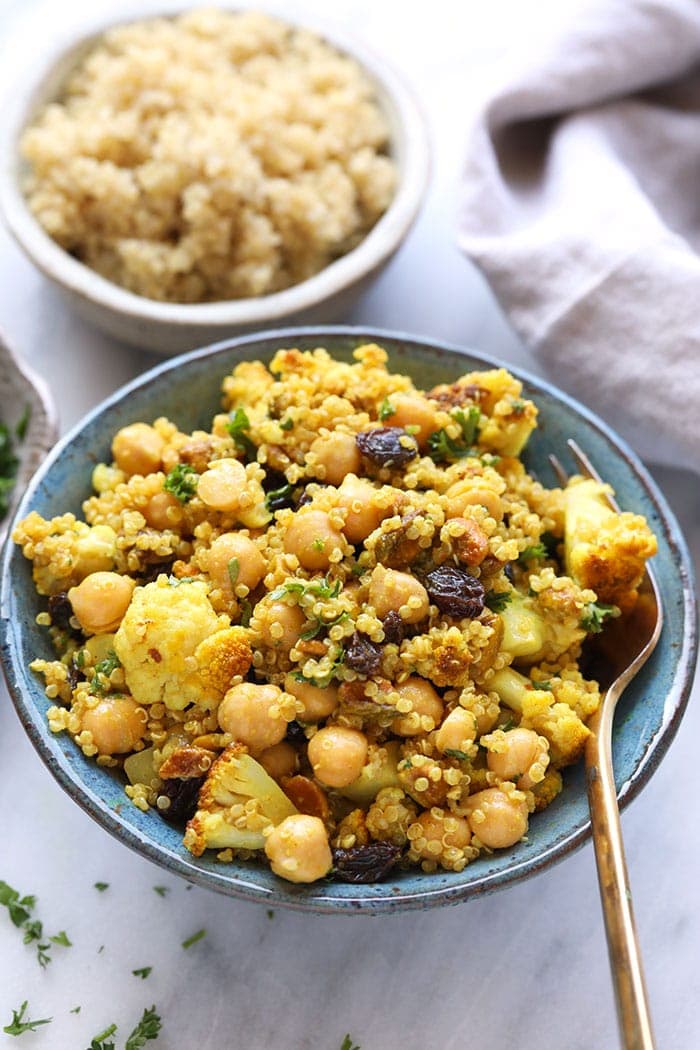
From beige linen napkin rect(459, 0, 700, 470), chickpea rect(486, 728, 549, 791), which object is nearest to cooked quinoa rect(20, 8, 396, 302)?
beige linen napkin rect(459, 0, 700, 470)

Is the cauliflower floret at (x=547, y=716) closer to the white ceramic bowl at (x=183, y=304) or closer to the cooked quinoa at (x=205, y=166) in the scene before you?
the white ceramic bowl at (x=183, y=304)

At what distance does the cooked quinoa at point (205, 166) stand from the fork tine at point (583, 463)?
0.69 m

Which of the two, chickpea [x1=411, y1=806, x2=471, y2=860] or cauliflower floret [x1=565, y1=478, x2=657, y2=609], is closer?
chickpea [x1=411, y1=806, x2=471, y2=860]

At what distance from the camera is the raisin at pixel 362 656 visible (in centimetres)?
149

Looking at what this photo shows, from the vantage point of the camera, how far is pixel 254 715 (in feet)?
4.87

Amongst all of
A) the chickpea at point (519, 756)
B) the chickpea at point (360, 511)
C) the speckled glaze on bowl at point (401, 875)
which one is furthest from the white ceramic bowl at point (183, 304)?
the chickpea at point (519, 756)

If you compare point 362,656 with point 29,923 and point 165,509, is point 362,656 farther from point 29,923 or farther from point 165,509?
point 29,923

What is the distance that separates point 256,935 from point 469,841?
50 cm

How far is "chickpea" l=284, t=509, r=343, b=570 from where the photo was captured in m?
1.56

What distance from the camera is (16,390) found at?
7.11 ft

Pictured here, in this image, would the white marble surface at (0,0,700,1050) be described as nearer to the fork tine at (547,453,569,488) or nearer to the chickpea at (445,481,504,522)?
the fork tine at (547,453,569,488)

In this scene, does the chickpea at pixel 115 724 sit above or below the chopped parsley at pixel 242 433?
below

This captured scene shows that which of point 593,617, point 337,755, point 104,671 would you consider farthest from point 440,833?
point 104,671

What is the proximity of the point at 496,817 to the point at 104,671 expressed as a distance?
0.57 m
